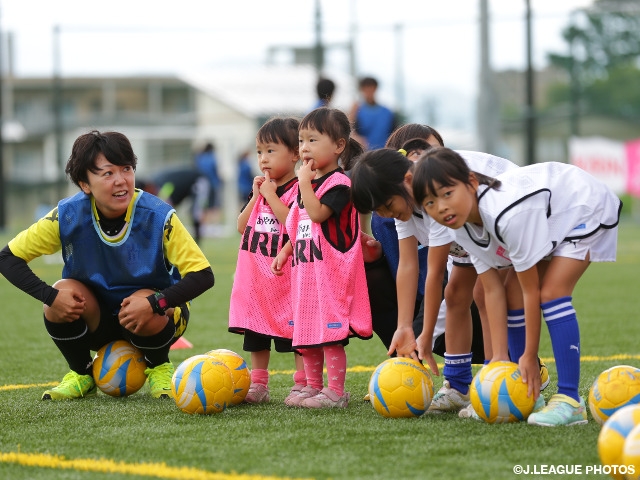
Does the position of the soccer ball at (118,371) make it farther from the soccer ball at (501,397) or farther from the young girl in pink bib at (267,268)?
the soccer ball at (501,397)

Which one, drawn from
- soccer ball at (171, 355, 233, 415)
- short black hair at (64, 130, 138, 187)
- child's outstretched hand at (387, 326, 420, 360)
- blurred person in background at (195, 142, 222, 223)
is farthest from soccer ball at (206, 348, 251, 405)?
blurred person in background at (195, 142, 222, 223)

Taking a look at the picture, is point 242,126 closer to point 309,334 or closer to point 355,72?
point 355,72

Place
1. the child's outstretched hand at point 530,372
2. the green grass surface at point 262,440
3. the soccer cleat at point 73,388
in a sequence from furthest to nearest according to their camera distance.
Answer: the soccer cleat at point 73,388 < the child's outstretched hand at point 530,372 < the green grass surface at point 262,440

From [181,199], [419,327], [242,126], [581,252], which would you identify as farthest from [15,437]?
[242,126]

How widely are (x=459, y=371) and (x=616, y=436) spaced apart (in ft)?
4.80

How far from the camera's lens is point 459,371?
14.3 ft

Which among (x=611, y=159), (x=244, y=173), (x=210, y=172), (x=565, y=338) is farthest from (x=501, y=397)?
(x=244, y=173)

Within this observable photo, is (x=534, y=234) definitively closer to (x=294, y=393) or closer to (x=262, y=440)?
(x=262, y=440)

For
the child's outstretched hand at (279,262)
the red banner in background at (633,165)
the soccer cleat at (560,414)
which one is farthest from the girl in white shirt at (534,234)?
the red banner in background at (633,165)

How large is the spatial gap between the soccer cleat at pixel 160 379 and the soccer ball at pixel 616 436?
231cm

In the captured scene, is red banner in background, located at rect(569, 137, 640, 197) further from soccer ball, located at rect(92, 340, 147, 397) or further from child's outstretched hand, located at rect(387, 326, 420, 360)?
child's outstretched hand, located at rect(387, 326, 420, 360)

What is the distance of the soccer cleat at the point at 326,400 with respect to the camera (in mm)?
4270

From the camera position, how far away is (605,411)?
3670 millimetres

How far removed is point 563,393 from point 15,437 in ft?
6.56
